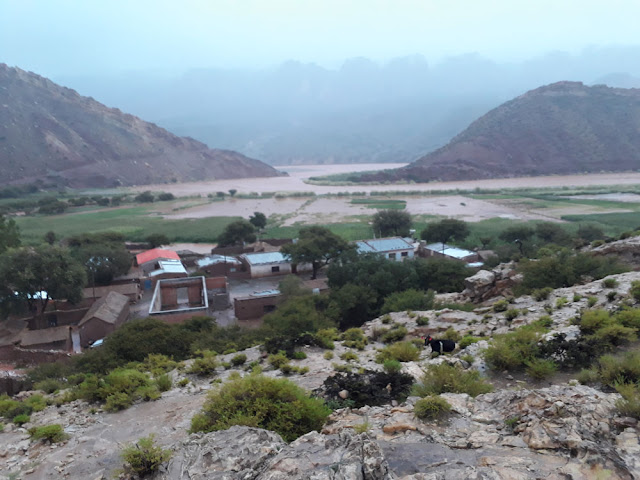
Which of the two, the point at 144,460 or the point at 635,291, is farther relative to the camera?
the point at 635,291

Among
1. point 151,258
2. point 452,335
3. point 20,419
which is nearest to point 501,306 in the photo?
point 452,335

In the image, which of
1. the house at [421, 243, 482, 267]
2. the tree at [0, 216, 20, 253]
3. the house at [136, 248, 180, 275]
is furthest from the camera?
the house at [136, 248, 180, 275]

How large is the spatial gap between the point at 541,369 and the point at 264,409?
5562 mm

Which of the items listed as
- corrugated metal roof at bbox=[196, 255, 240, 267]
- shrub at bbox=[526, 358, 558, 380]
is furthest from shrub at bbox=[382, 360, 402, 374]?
corrugated metal roof at bbox=[196, 255, 240, 267]

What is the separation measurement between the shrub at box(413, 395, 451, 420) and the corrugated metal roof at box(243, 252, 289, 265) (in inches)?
1079

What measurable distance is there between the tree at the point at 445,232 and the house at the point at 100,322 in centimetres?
2728

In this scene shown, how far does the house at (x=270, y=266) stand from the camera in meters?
33.8

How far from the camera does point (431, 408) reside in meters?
6.50

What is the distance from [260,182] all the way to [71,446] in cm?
13019

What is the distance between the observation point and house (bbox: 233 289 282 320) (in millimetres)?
24250

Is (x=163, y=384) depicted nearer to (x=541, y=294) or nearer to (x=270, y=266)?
(x=541, y=294)

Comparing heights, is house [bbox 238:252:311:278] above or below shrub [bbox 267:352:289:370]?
below

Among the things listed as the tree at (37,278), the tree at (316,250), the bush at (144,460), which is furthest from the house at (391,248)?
the bush at (144,460)

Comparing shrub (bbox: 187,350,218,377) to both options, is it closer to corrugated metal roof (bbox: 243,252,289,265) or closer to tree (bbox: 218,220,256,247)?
corrugated metal roof (bbox: 243,252,289,265)
